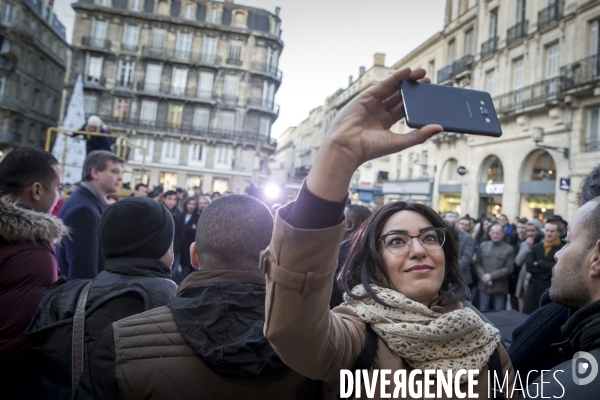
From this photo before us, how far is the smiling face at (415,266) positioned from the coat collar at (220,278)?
0.59 meters

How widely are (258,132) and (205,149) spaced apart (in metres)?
5.47

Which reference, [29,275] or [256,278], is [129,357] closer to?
[256,278]

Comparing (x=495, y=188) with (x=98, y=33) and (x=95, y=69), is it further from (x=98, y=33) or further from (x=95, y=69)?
(x=98, y=33)

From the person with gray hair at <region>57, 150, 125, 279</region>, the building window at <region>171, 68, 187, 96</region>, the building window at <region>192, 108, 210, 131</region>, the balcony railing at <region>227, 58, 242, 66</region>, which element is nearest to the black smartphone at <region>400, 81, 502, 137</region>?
the person with gray hair at <region>57, 150, 125, 279</region>

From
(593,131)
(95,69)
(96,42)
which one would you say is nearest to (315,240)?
(593,131)

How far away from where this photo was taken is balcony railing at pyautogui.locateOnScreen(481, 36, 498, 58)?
70.9 ft

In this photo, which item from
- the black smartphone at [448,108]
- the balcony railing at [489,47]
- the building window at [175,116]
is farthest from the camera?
the building window at [175,116]

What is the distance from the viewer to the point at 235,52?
40094 millimetres

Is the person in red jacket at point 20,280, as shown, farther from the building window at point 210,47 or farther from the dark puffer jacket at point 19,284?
the building window at point 210,47

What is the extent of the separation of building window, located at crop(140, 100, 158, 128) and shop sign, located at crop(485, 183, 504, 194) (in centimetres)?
3089

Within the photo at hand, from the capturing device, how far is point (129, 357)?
1605 millimetres

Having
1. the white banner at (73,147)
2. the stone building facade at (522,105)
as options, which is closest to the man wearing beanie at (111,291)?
the white banner at (73,147)

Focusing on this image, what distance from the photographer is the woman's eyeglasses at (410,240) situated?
1802mm

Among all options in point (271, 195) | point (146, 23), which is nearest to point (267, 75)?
point (146, 23)
